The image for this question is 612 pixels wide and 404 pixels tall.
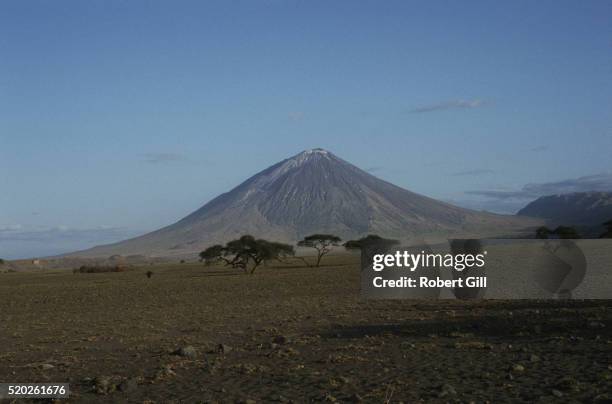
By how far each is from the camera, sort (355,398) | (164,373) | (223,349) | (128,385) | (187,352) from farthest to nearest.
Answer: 1. (223,349)
2. (187,352)
3. (164,373)
4. (128,385)
5. (355,398)

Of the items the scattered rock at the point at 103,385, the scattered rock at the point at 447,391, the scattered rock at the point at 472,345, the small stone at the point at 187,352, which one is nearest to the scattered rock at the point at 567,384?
the scattered rock at the point at 447,391

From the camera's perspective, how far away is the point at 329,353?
12258mm

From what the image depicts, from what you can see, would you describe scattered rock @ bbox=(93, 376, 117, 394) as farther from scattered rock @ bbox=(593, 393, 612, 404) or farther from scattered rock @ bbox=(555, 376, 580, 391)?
scattered rock @ bbox=(593, 393, 612, 404)

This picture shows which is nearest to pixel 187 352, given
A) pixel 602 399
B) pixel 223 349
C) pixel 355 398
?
pixel 223 349

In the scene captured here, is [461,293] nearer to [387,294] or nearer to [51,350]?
[387,294]

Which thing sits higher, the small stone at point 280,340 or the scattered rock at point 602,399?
the small stone at point 280,340

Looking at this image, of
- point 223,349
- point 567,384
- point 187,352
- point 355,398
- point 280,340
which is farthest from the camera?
point 280,340

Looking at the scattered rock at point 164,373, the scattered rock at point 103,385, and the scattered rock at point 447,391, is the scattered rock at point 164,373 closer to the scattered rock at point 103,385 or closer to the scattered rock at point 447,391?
the scattered rock at point 103,385

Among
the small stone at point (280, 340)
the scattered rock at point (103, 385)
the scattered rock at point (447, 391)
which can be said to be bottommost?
the scattered rock at point (103, 385)

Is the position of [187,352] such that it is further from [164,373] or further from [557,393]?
[557,393]

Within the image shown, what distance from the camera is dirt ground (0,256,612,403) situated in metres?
9.30

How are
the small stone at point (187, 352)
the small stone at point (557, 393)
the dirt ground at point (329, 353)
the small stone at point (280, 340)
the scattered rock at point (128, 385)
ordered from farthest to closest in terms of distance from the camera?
the small stone at point (280, 340), the small stone at point (187, 352), the scattered rock at point (128, 385), the dirt ground at point (329, 353), the small stone at point (557, 393)

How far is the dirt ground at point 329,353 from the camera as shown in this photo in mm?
9305

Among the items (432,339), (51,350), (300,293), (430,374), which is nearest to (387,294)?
(300,293)
